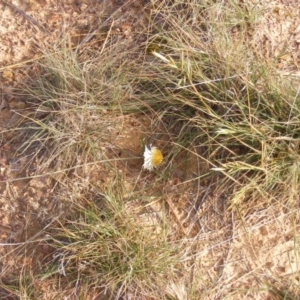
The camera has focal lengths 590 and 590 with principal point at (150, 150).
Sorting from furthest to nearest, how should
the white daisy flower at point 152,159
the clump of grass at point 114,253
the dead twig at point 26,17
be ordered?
the dead twig at point 26,17
the white daisy flower at point 152,159
the clump of grass at point 114,253

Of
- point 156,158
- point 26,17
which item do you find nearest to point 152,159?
point 156,158

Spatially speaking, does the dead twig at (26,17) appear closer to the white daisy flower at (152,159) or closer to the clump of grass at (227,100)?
the clump of grass at (227,100)

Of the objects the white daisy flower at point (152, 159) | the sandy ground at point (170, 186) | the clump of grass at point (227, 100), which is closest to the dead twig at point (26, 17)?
the sandy ground at point (170, 186)

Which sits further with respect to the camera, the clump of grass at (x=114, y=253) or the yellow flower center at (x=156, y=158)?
the yellow flower center at (x=156, y=158)

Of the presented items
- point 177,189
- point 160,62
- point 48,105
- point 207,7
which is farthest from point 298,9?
point 48,105

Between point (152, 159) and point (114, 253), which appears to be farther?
point (152, 159)

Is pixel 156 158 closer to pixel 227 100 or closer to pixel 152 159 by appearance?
pixel 152 159

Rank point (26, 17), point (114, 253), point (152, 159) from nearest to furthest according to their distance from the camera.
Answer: point (114, 253)
point (152, 159)
point (26, 17)

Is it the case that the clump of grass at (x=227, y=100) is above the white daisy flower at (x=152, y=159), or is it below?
above

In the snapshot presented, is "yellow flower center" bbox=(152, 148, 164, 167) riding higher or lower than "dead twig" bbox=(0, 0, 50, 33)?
lower

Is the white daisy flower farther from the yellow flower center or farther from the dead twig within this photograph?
the dead twig

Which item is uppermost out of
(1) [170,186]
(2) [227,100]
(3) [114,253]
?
(2) [227,100]

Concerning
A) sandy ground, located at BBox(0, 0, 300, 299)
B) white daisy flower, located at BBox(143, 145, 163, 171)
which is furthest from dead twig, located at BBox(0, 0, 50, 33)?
white daisy flower, located at BBox(143, 145, 163, 171)
